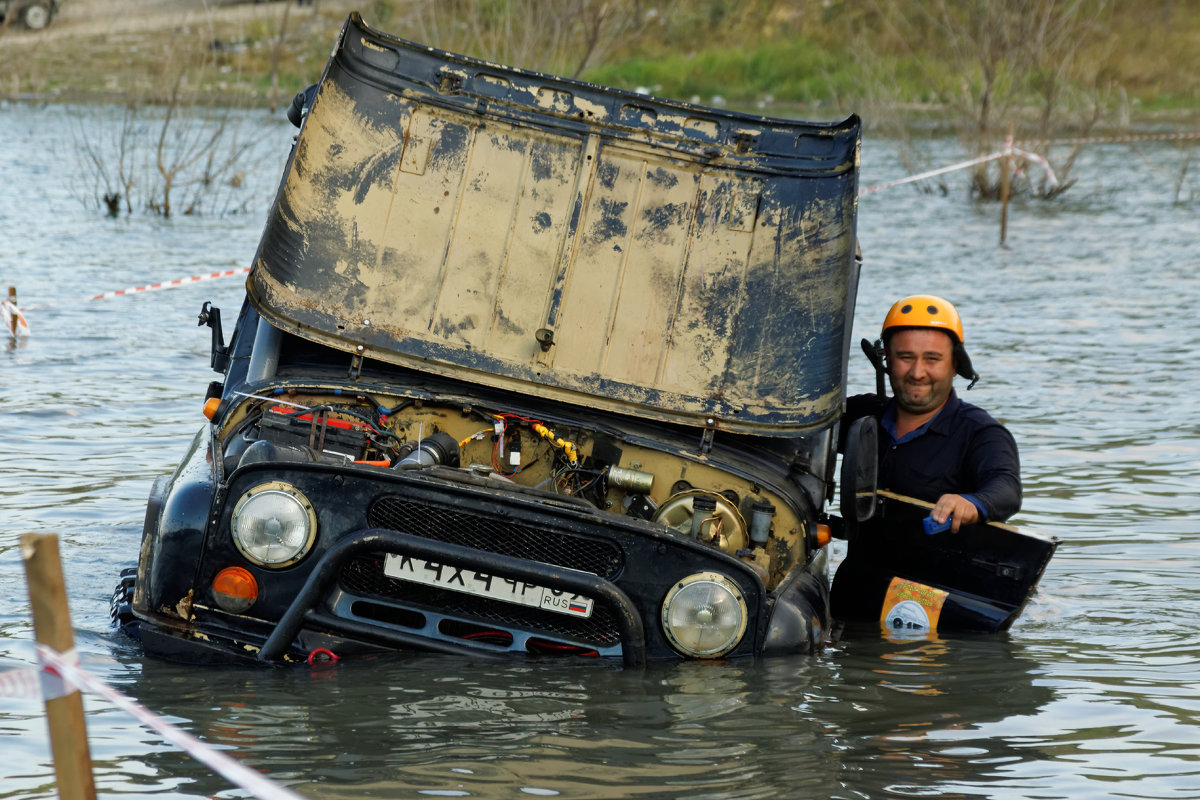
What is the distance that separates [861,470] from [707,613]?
36.5 inches

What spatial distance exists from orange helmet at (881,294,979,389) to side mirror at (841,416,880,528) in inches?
41.2

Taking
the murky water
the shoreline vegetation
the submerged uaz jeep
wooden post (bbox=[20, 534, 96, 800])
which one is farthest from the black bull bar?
the shoreline vegetation

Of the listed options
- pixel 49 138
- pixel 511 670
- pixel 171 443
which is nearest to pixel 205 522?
pixel 511 670

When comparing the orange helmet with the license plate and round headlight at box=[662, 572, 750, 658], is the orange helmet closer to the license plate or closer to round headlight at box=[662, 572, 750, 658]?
round headlight at box=[662, 572, 750, 658]

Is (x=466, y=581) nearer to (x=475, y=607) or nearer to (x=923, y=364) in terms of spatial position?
(x=475, y=607)

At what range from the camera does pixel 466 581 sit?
Result: 16.2ft

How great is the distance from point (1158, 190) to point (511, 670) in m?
25.6

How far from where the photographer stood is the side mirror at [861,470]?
216 inches

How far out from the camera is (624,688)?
5.10 meters

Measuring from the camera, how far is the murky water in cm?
449

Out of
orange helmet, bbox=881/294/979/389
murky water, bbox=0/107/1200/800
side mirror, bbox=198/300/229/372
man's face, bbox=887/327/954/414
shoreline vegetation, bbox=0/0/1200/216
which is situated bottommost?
murky water, bbox=0/107/1200/800

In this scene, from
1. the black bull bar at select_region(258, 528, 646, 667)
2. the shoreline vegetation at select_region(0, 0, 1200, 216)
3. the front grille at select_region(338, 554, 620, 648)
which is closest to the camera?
the black bull bar at select_region(258, 528, 646, 667)

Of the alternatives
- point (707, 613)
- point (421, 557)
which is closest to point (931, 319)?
point (707, 613)

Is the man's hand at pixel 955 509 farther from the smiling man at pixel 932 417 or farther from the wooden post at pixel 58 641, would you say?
the wooden post at pixel 58 641
